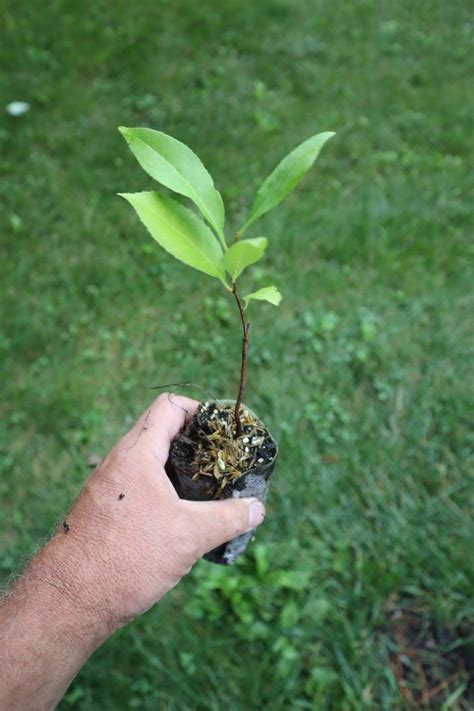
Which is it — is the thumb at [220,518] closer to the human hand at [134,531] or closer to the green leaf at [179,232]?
the human hand at [134,531]

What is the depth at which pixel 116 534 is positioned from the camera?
1.30 m

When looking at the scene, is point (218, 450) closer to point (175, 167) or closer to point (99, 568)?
point (99, 568)

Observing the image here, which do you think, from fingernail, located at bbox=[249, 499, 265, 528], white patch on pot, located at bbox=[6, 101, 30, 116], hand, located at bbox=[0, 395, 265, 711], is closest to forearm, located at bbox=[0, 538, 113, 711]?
hand, located at bbox=[0, 395, 265, 711]

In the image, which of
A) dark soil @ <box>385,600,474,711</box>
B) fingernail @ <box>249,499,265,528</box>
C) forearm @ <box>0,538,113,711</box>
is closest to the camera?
forearm @ <box>0,538,113,711</box>

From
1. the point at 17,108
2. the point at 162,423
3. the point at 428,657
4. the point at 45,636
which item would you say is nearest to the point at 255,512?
the point at 162,423

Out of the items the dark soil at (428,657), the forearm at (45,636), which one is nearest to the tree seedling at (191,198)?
the forearm at (45,636)

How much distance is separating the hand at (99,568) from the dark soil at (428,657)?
103 centimetres

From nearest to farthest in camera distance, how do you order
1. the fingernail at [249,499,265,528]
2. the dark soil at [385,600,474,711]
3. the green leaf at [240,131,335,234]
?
the green leaf at [240,131,335,234]
the fingernail at [249,499,265,528]
the dark soil at [385,600,474,711]

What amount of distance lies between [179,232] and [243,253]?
183mm

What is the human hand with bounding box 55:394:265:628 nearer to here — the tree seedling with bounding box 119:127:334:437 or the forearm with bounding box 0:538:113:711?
the forearm with bounding box 0:538:113:711

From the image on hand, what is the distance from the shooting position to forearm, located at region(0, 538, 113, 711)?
1220mm

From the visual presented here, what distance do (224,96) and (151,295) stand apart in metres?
1.72

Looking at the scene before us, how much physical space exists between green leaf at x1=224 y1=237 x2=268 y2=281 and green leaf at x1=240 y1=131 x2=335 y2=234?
86 mm

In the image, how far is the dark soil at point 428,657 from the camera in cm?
200
